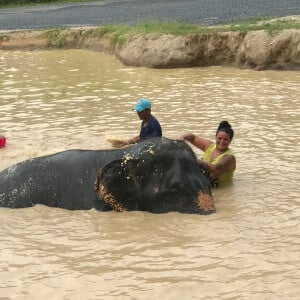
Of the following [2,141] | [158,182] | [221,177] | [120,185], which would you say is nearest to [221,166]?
[221,177]

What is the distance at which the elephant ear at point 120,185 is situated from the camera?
606 centimetres

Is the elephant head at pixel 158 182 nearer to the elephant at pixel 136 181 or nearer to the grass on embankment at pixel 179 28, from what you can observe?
the elephant at pixel 136 181

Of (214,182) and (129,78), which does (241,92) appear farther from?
(214,182)

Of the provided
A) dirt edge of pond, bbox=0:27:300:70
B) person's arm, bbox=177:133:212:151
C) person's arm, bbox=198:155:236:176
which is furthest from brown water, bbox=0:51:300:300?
dirt edge of pond, bbox=0:27:300:70

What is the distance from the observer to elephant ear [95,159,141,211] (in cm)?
606

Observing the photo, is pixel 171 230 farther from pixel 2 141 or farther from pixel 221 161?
pixel 2 141

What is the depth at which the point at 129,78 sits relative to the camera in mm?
15203

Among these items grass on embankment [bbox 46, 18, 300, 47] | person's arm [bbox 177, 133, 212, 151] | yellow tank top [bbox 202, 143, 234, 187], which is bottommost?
yellow tank top [bbox 202, 143, 234, 187]

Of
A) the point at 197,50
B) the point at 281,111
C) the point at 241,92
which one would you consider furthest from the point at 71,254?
the point at 197,50

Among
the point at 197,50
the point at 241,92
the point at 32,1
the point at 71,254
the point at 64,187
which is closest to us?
the point at 71,254

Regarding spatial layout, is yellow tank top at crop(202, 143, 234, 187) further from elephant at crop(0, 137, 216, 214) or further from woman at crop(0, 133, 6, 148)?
woman at crop(0, 133, 6, 148)

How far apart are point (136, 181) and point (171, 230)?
0.62 meters

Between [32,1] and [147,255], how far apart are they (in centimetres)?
4109

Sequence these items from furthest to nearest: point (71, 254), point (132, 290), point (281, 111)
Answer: point (281, 111) < point (71, 254) < point (132, 290)
